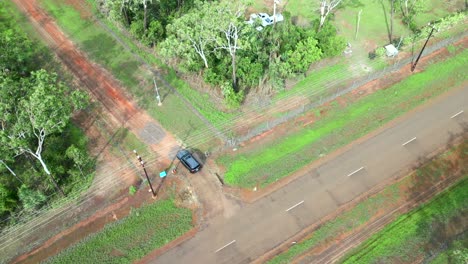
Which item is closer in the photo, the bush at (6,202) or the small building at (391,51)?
the bush at (6,202)

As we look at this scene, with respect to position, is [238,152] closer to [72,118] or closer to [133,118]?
[133,118]

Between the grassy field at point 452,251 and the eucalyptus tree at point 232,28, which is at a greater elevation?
the eucalyptus tree at point 232,28

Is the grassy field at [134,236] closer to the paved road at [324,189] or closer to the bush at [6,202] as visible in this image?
the paved road at [324,189]

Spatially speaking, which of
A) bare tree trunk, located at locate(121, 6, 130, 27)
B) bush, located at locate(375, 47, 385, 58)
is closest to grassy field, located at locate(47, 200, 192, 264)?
bare tree trunk, located at locate(121, 6, 130, 27)

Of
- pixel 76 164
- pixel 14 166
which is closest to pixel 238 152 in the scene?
pixel 76 164

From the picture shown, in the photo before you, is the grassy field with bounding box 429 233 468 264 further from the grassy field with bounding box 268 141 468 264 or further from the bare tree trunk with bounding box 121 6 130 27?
the bare tree trunk with bounding box 121 6 130 27

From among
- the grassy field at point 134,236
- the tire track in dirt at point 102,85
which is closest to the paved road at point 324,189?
the grassy field at point 134,236

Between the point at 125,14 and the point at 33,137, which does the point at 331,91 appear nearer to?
the point at 125,14
